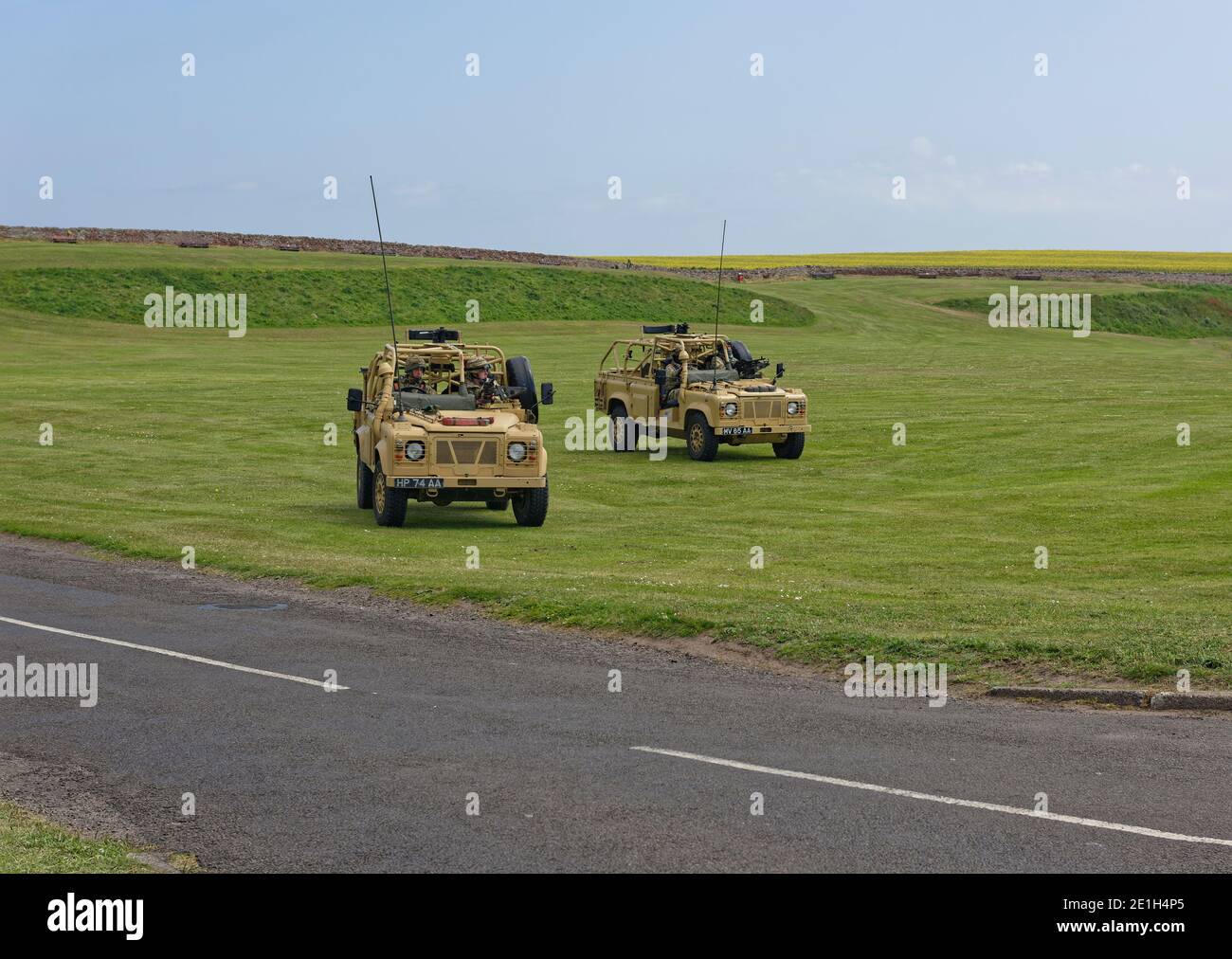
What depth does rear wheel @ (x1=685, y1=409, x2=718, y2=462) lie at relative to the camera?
30469 mm

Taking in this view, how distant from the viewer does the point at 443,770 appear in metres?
9.91

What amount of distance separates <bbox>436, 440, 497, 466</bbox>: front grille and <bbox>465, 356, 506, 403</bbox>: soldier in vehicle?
1.84m

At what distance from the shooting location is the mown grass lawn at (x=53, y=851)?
26.0 feet

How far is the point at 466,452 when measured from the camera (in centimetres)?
2155

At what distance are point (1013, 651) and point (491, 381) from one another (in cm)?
1199

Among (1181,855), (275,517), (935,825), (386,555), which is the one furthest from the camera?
(275,517)

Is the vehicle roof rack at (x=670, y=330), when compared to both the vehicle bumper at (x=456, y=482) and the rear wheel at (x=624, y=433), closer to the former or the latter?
the rear wheel at (x=624, y=433)

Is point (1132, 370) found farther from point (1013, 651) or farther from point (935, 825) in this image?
point (935, 825)

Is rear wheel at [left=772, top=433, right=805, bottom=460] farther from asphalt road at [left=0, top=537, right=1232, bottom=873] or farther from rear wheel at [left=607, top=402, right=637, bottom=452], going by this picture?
asphalt road at [left=0, top=537, right=1232, bottom=873]

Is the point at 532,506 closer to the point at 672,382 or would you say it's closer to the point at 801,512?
the point at 801,512

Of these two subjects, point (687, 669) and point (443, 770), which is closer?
point (443, 770)

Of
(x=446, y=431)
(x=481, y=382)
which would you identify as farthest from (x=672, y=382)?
(x=446, y=431)

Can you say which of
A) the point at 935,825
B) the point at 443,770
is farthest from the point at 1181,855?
the point at 443,770

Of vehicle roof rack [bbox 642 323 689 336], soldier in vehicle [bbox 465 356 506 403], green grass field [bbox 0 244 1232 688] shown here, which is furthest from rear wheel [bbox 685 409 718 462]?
soldier in vehicle [bbox 465 356 506 403]
